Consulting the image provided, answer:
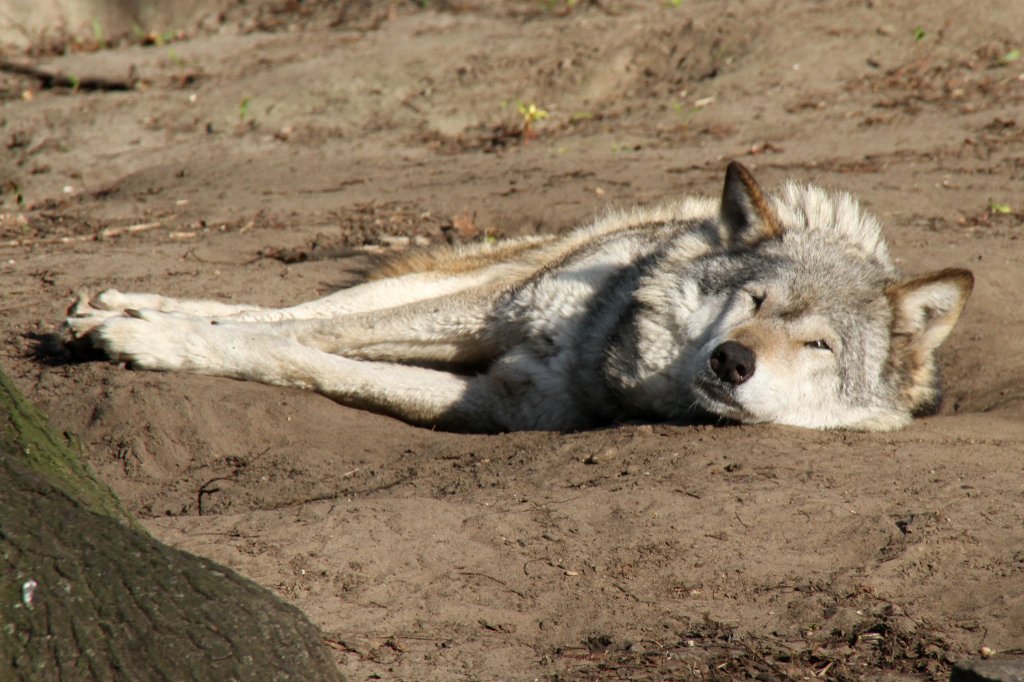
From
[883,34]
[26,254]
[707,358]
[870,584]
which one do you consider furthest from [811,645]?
[883,34]

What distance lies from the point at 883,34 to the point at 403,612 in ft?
30.0

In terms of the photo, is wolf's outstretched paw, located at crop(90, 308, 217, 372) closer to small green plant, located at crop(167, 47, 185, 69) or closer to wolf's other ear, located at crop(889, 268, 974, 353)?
wolf's other ear, located at crop(889, 268, 974, 353)

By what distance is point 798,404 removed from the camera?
178 inches

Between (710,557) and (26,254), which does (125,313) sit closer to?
(26,254)

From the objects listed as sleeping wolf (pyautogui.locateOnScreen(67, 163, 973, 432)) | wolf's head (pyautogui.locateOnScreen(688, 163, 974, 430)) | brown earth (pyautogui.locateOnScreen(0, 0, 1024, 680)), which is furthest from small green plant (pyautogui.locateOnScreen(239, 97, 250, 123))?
wolf's head (pyautogui.locateOnScreen(688, 163, 974, 430))

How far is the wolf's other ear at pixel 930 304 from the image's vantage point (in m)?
4.49

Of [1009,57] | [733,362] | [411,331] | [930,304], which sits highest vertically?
[1009,57]

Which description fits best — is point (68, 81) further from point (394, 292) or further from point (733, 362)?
point (733, 362)

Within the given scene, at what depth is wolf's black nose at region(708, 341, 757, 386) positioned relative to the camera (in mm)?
4258

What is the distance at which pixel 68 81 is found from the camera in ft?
37.1

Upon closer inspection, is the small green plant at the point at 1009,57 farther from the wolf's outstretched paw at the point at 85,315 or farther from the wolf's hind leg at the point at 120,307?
the wolf's outstretched paw at the point at 85,315

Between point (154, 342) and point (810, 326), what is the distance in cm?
308

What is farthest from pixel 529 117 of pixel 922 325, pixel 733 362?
pixel 733 362

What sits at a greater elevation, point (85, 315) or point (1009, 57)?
point (1009, 57)
